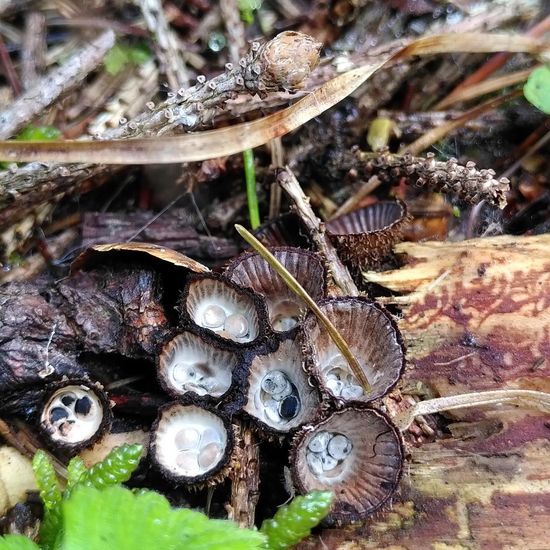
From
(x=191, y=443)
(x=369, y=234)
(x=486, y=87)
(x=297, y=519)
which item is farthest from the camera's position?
(x=486, y=87)

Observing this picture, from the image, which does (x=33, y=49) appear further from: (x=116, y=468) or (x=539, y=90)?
(x=539, y=90)

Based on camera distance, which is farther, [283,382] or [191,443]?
[283,382]

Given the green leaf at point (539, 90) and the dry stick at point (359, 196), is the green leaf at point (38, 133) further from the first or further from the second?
the green leaf at point (539, 90)

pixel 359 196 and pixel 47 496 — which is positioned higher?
pixel 359 196

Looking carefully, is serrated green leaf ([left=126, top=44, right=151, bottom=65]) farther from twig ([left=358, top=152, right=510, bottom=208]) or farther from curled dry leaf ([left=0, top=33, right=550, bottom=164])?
twig ([left=358, top=152, right=510, bottom=208])

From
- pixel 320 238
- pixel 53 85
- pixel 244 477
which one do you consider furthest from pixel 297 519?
pixel 53 85

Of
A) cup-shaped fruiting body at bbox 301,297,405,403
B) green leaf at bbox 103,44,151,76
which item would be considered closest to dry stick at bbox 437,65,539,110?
cup-shaped fruiting body at bbox 301,297,405,403
